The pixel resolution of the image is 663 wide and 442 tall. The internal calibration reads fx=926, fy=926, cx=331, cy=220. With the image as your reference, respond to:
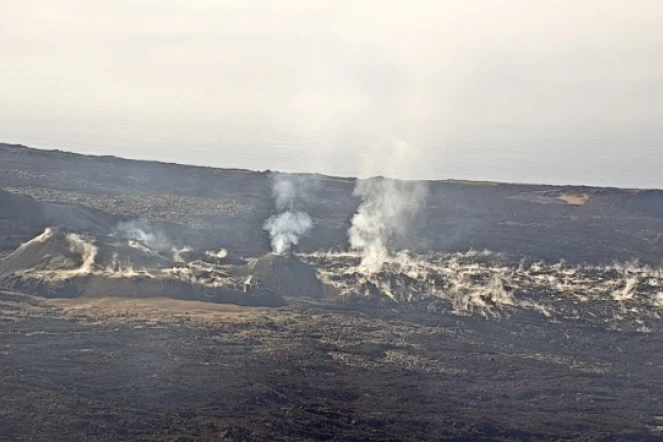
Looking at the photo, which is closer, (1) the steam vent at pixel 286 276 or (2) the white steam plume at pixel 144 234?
(1) the steam vent at pixel 286 276

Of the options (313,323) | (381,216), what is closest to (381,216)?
(381,216)

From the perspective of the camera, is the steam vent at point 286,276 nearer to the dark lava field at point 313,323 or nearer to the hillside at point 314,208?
the dark lava field at point 313,323

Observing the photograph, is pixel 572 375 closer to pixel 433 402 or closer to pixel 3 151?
pixel 433 402

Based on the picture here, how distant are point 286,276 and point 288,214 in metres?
23.7

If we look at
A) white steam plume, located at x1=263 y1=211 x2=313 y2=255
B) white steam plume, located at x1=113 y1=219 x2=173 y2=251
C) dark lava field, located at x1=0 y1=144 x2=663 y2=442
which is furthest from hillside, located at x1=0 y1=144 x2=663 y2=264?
white steam plume, located at x1=113 y1=219 x2=173 y2=251

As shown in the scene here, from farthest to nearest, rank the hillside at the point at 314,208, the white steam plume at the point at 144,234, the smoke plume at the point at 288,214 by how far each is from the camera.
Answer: the smoke plume at the point at 288,214, the hillside at the point at 314,208, the white steam plume at the point at 144,234

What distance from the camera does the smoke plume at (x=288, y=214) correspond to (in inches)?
2707

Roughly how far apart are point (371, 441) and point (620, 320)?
939 inches

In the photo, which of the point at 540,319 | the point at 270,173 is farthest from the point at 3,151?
the point at 540,319

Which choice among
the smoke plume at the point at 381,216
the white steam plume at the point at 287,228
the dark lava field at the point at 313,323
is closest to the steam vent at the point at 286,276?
the dark lava field at the point at 313,323

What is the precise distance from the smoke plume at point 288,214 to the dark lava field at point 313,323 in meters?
1.08

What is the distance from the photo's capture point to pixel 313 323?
4700 centimetres

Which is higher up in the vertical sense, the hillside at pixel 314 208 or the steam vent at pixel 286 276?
the hillside at pixel 314 208

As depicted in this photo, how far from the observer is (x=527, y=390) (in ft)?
125
